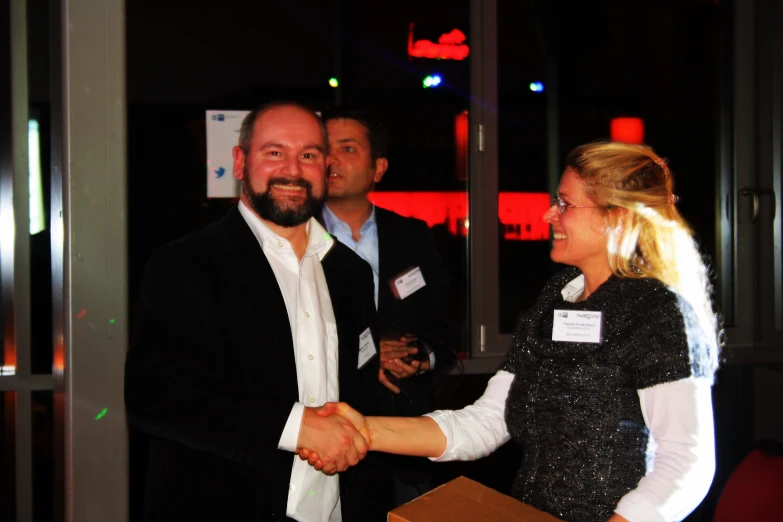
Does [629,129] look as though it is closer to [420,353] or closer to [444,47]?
[444,47]

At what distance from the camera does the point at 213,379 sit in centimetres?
184

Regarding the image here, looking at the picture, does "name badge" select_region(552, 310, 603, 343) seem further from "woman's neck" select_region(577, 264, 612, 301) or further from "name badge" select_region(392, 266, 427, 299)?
"name badge" select_region(392, 266, 427, 299)

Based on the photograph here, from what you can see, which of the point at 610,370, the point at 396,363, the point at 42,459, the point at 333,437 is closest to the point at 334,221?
the point at 396,363

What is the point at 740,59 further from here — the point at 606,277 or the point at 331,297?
the point at 331,297

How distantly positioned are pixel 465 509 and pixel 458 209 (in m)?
2.27

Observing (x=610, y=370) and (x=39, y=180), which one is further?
(x=39, y=180)

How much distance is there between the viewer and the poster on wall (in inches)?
114

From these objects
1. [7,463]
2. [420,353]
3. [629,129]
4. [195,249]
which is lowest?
[7,463]

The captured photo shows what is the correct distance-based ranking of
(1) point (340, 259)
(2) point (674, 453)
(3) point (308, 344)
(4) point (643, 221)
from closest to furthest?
(2) point (674, 453)
(4) point (643, 221)
(3) point (308, 344)
(1) point (340, 259)

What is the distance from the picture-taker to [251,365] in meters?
1.91

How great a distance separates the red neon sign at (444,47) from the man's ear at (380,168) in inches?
24.6

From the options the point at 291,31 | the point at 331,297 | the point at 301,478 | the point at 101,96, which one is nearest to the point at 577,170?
the point at 331,297

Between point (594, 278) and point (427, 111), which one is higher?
point (427, 111)

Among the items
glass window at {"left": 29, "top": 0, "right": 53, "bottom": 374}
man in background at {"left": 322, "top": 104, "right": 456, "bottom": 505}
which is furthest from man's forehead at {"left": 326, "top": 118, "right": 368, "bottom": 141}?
glass window at {"left": 29, "top": 0, "right": 53, "bottom": 374}
